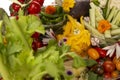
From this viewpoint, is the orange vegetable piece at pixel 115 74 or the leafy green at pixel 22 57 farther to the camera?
the orange vegetable piece at pixel 115 74

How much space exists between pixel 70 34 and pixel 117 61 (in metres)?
0.22

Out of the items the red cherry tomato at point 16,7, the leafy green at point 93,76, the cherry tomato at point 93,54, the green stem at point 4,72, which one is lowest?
the leafy green at point 93,76

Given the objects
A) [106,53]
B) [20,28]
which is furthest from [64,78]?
[106,53]

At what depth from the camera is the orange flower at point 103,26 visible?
1206 millimetres

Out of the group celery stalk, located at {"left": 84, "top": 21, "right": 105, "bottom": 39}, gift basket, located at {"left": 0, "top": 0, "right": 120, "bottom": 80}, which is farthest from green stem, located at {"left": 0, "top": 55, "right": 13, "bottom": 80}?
celery stalk, located at {"left": 84, "top": 21, "right": 105, "bottom": 39}

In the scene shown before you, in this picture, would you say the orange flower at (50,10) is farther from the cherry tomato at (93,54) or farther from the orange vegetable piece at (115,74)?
the orange vegetable piece at (115,74)

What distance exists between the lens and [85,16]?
1.30 m

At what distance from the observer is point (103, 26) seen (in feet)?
3.97

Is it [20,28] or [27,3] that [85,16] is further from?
[20,28]

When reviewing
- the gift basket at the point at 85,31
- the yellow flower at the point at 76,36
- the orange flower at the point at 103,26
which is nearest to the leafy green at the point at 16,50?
the gift basket at the point at 85,31

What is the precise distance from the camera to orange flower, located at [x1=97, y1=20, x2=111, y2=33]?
1206 millimetres

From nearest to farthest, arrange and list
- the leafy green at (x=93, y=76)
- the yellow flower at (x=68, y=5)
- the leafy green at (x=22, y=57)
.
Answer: the leafy green at (x=22, y=57) < the leafy green at (x=93, y=76) < the yellow flower at (x=68, y=5)

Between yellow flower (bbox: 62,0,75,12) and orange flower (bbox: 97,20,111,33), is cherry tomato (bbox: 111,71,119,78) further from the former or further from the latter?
yellow flower (bbox: 62,0,75,12)

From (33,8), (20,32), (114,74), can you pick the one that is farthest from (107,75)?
(20,32)
